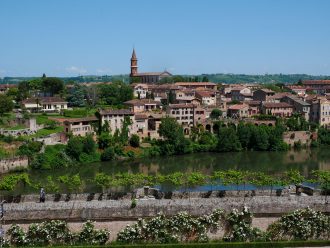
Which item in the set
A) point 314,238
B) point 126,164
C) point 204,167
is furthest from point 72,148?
point 314,238

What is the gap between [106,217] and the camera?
17578 mm

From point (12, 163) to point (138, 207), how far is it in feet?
85.0

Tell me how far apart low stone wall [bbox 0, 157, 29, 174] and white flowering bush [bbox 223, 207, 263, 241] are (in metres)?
27.2

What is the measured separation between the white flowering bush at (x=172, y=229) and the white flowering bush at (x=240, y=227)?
14.9 inches


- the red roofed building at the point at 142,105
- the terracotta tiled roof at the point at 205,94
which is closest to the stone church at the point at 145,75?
the terracotta tiled roof at the point at 205,94

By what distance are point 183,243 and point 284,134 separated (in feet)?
130

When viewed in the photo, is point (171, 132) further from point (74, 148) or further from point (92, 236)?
point (92, 236)

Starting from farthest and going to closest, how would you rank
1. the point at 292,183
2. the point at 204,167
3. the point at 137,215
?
the point at 204,167 → the point at 292,183 → the point at 137,215

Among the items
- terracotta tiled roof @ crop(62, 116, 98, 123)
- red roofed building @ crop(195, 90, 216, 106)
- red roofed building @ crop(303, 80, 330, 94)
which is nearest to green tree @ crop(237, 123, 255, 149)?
terracotta tiled roof @ crop(62, 116, 98, 123)

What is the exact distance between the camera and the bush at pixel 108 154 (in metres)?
46.0

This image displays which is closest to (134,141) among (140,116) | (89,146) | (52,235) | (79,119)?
(140,116)

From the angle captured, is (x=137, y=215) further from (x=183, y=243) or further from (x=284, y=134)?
(x=284, y=134)

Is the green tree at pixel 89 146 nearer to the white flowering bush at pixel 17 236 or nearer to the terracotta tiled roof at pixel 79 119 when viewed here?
the terracotta tiled roof at pixel 79 119

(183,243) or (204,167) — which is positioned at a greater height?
(183,243)
